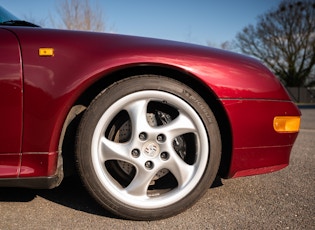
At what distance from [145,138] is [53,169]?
54 cm

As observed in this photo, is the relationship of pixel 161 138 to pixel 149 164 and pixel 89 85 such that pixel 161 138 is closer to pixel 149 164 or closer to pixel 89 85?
pixel 149 164

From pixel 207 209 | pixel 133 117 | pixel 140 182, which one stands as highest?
pixel 133 117

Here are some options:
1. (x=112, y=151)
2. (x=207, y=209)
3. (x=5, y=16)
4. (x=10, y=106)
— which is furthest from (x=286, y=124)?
(x=5, y=16)

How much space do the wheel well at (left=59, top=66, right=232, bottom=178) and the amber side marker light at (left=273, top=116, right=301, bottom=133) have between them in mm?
308

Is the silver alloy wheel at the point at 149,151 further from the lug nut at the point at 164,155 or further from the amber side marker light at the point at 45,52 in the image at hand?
the amber side marker light at the point at 45,52

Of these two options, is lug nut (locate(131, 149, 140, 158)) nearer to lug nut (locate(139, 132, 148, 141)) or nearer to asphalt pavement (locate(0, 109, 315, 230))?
lug nut (locate(139, 132, 148, 141))

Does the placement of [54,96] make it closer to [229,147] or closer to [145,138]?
[145,138]

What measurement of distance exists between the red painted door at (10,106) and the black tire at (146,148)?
33 centimetres

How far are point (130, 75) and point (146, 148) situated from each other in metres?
0.45

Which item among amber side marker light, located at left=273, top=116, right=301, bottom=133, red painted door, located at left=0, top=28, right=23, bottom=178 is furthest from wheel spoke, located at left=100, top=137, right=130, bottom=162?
amber side marker light, located at left=273, top=116, right=301, bottom=133

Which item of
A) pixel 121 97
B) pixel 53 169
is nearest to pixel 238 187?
pixel 121 97

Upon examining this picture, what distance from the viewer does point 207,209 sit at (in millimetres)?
1851

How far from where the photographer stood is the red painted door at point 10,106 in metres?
1.58

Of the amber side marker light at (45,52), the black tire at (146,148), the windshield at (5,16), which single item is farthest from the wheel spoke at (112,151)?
the windshield at (5,16)
